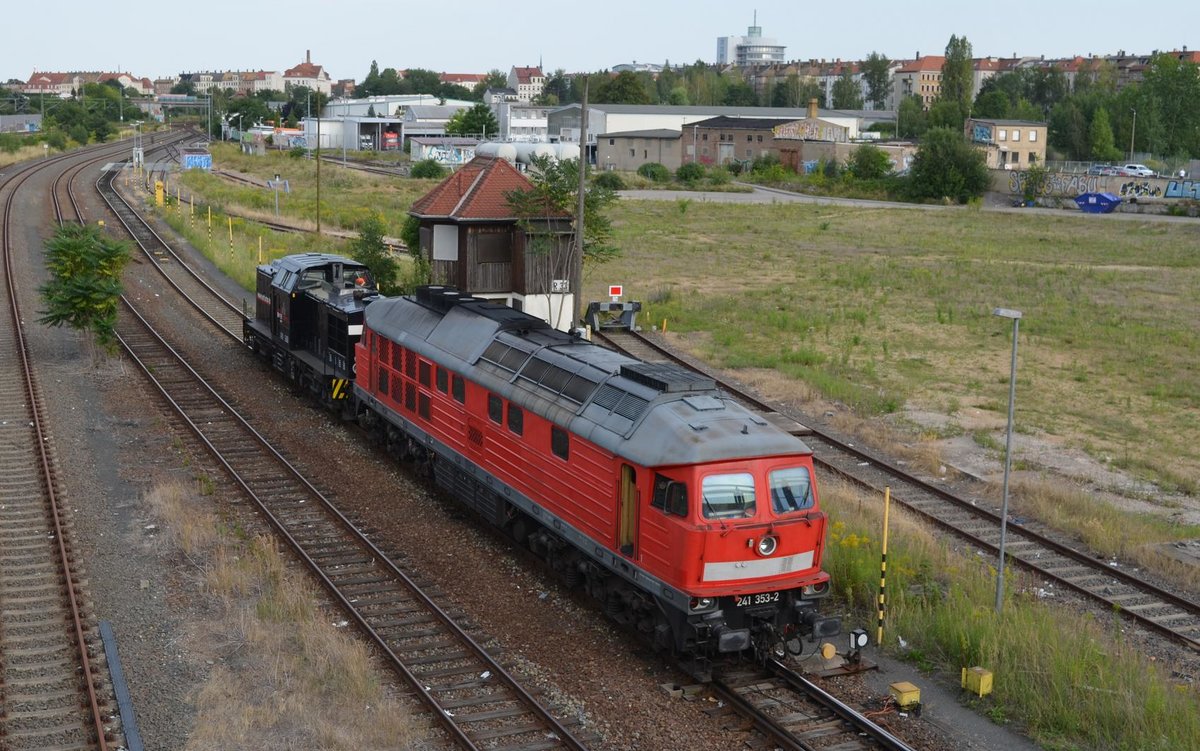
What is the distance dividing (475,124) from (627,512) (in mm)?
130156

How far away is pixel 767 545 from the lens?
46.5 feet

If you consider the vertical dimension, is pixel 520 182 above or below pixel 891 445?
above

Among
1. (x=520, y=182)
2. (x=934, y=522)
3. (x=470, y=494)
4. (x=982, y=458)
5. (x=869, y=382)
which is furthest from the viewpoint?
(x=520, y=182)

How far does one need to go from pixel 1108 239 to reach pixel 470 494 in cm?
6286

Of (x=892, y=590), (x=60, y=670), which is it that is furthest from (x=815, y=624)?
(x=60, y=670)

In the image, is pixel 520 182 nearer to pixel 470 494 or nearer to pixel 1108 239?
pixel 470 494

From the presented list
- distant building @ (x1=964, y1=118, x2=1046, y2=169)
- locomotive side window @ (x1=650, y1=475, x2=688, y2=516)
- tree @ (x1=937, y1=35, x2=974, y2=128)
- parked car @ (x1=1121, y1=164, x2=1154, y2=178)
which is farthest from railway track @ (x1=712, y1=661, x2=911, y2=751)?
tree @ (x1=937, y1=35, x2=974, y2=128)

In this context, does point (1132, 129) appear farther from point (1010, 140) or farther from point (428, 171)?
point (428, 171)

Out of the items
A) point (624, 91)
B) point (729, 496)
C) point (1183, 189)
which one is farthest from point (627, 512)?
point (624, 91)

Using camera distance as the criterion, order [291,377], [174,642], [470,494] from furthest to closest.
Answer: [291,377] → [470,494] → [174,642]

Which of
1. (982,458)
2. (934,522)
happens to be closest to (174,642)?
(934,522)

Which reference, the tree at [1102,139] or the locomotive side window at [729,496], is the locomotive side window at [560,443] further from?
the tree at [1102,139]

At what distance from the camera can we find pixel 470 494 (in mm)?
20219

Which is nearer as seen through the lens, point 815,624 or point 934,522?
point 815,624
